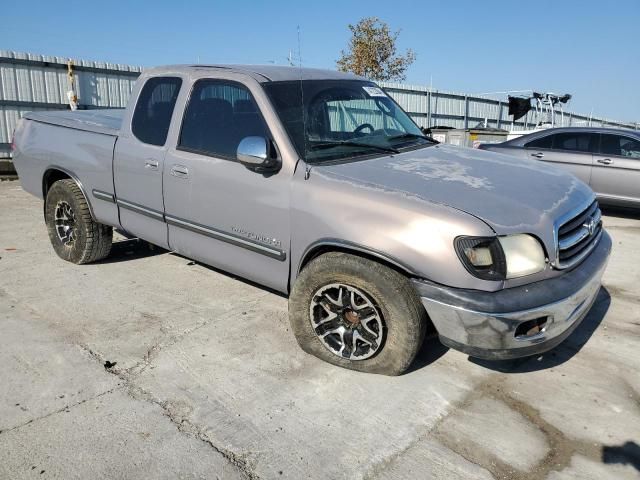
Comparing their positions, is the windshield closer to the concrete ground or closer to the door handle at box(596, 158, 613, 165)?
the concrete ground

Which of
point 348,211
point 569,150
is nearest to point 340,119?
point 348,211

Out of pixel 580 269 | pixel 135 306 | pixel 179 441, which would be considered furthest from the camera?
pixel 135 306

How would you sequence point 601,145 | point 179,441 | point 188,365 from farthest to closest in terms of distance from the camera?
point 601,145 → point 188,365 → point 179,441

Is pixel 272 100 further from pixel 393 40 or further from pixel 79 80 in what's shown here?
pixel 393 40

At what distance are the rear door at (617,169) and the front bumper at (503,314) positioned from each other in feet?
19.4

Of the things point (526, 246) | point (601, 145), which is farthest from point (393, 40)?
point (526, 246)

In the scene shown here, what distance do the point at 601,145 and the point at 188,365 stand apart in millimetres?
7495

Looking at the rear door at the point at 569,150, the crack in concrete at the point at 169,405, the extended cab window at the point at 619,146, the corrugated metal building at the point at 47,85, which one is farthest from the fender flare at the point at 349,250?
the corrugated metal building at the point at 47,85

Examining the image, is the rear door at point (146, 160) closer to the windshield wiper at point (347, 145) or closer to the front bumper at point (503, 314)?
the windshield wiper at point (347, 145)

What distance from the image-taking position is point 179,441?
8.44 ft

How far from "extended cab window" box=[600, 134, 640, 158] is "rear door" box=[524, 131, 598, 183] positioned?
0.46 feet

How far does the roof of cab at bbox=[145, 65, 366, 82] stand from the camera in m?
3.70

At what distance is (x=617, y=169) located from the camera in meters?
7.89

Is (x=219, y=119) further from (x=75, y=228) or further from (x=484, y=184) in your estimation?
(x=75, y=228)
